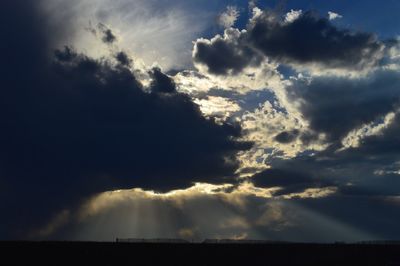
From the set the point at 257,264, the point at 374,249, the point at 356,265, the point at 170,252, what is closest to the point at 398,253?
the point at 374,249

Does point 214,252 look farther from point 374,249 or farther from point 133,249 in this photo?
point 374,249

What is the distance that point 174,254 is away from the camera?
8456 centimetres

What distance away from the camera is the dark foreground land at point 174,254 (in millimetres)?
67875

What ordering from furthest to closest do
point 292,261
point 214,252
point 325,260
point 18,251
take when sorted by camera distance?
point 325,260 → point 292,261 → point 214,252 → point 18,251

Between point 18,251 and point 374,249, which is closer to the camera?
point 18,251

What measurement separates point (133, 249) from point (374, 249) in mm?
86413

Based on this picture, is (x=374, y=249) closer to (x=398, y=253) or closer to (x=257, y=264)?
(x=398, y=253)

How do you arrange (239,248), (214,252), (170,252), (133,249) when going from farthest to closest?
(239,248) < (214,252) < (170,252) < (133,249)

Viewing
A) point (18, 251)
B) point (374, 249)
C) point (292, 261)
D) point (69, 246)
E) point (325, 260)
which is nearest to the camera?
point (18, 251)

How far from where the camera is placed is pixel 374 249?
139625mm

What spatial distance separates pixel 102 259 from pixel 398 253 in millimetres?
98841

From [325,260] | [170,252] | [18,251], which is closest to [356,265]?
[325,260]

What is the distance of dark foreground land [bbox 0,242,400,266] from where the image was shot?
67875 millimetres

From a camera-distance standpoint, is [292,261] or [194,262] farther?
[292,261]
